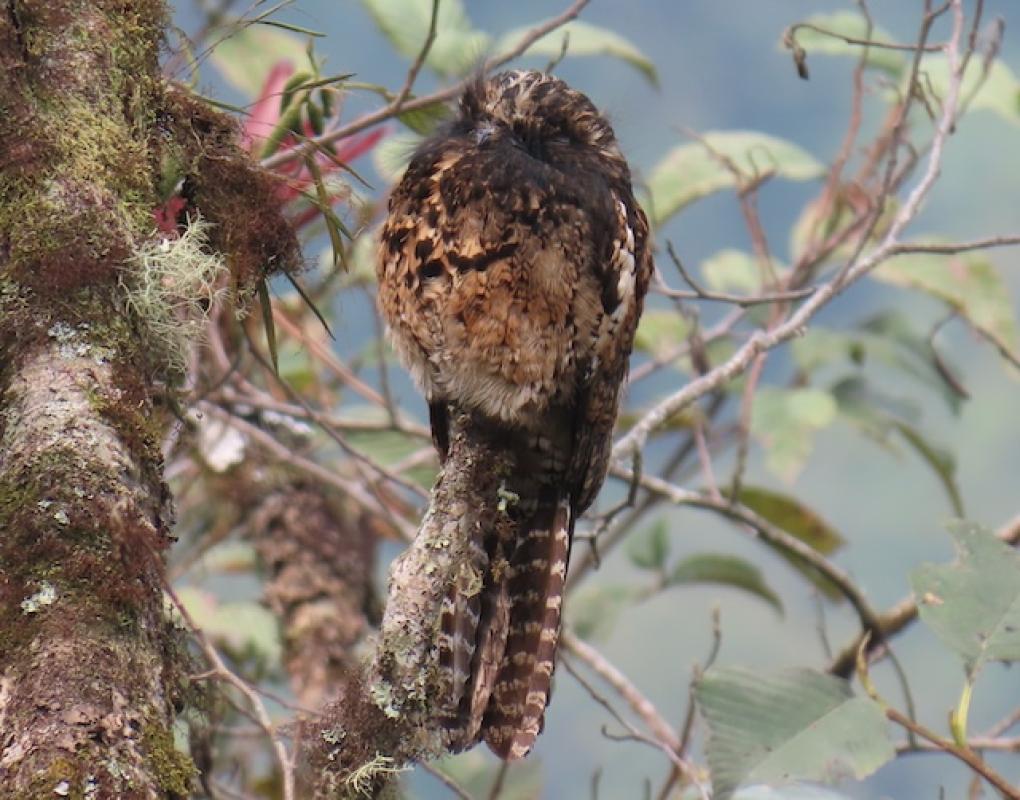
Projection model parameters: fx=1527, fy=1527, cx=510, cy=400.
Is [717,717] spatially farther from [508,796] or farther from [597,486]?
[508,796]

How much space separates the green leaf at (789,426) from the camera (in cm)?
349

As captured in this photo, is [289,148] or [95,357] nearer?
[95,357]

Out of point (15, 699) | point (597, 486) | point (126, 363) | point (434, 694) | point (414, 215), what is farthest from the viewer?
point (597, 486)

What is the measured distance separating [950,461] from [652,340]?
819 millimetres

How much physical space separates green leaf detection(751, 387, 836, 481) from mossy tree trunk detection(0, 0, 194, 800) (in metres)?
1.84

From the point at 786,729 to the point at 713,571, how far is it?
1.65 meters

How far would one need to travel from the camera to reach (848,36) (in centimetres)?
332

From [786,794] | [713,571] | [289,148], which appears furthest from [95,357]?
[713,571]

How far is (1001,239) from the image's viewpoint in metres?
2.81

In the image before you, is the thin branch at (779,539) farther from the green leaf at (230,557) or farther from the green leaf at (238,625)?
the green leaf at (230,557)

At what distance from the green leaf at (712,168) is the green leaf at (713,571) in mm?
900

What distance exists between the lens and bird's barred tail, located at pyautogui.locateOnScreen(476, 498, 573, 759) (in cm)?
237

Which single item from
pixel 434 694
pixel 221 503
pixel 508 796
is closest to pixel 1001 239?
pixel 434 694

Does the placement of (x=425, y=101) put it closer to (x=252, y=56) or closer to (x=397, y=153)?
(x=397, y=153)
